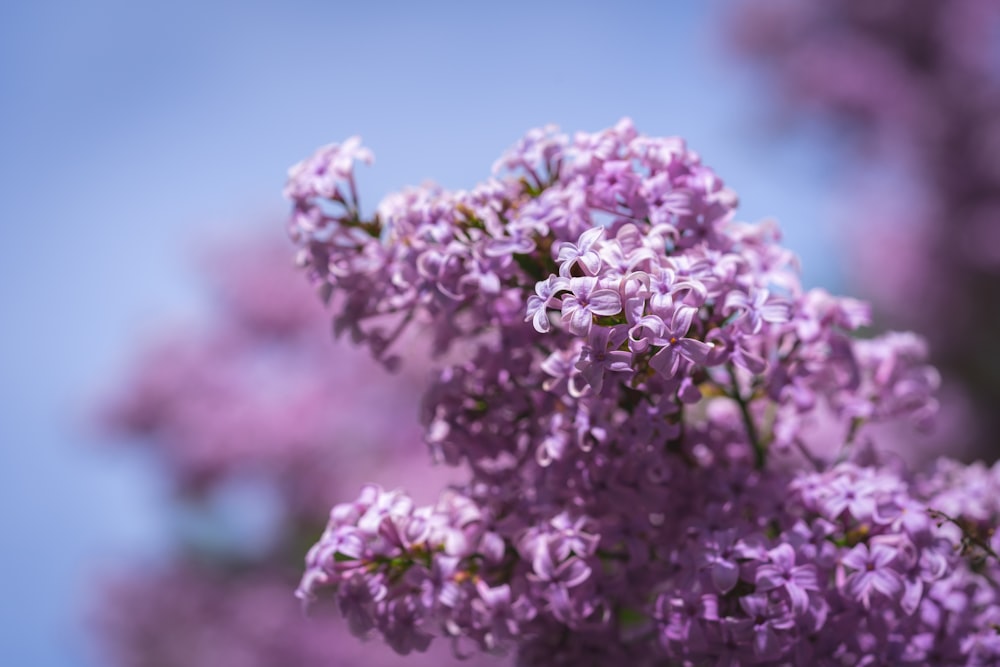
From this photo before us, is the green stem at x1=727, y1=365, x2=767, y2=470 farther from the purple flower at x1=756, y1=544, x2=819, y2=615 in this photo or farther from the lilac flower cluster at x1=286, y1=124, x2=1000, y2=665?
the purple flower at x1=756, y1=544, x2=819, y2=615

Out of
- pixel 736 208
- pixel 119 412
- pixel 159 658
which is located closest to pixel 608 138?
pixel 736 208

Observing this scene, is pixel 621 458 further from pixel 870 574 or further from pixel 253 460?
pixel 253 460

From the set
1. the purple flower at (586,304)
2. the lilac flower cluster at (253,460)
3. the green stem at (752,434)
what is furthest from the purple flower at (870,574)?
the lilac flower cluster at (253,460)

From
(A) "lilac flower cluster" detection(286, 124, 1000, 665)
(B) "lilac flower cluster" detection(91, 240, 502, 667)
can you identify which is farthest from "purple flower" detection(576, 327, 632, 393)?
(B) "lilac flower cluster" detection(91, 240, 502, 667)

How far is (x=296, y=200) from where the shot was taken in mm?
1573

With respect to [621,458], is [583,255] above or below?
above

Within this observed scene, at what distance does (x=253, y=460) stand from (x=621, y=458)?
4310 mm

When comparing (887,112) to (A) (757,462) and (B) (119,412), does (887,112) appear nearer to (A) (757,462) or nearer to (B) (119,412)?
(B) (119,412)

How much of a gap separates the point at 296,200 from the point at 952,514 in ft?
3.59

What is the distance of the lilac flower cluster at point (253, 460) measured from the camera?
5.00 meters

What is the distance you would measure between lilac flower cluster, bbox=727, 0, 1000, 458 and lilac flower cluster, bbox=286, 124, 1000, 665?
19.9 feet

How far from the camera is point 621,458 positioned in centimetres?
136

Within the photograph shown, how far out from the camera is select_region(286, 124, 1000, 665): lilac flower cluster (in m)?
1.28

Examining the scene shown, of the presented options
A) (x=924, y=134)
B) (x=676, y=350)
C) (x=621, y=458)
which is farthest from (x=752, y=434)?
(x=924, y=134)
